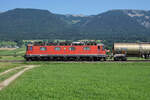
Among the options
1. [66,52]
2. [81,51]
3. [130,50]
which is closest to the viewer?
[130,50]

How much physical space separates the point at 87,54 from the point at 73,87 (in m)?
38.9

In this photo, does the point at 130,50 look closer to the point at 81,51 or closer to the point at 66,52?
the point at 81,51

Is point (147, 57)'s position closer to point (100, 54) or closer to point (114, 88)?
point (100, 54)

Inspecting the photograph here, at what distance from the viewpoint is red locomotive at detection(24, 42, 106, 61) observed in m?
59.3

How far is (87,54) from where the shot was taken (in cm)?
5956

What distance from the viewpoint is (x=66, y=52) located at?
198 feet

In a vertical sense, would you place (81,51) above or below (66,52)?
above

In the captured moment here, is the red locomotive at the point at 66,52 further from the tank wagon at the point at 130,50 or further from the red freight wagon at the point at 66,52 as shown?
the tank wagon at the point at 130,50

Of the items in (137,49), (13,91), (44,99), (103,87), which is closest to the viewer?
(44,99)

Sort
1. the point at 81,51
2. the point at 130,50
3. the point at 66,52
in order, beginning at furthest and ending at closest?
the point at 66,52, the point at 81,51, the point at 130,50

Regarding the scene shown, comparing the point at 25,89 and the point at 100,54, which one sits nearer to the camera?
the point at 25,89

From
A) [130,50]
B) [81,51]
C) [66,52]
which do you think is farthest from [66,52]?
[130,50]

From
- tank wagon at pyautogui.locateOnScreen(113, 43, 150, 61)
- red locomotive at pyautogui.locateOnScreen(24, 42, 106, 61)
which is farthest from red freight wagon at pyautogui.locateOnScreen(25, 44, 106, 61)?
tank wagon at pyautogui.locateOnScreen(113, 43, 150, 61)

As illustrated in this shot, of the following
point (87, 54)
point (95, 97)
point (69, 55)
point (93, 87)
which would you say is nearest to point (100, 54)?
point (87, 54)
